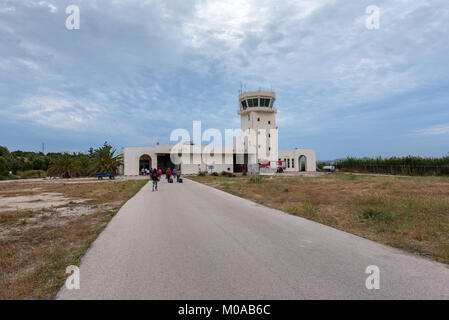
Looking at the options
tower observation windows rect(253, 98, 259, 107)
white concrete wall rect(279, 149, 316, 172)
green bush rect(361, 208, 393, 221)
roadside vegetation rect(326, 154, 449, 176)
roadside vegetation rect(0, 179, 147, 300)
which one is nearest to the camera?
roadside vegetation rect(0, 179, 147, 300)

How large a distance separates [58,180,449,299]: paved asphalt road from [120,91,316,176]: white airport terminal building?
50.7 metres

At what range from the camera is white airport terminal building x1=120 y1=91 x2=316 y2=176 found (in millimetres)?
57469

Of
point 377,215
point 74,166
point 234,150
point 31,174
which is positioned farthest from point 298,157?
point 377,215

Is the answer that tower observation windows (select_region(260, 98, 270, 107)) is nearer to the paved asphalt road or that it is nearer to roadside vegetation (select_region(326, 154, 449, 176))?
roadside vegetation (select_region(326, 154, 449, 176))

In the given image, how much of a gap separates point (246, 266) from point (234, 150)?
185 feet

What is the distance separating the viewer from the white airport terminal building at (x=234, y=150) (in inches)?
2263

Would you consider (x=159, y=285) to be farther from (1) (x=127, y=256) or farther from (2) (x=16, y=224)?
(2) (x=16, y=224)

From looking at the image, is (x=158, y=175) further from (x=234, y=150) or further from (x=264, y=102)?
(x=264, y=102)

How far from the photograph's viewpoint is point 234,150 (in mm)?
61312

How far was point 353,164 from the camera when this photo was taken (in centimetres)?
5981

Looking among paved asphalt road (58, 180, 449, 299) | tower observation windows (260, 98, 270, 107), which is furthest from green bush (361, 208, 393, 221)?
tower observation windows (260, 98, 270, 107)

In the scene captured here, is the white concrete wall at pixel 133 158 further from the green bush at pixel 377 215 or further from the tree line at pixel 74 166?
the green bush at pixel 377 215
